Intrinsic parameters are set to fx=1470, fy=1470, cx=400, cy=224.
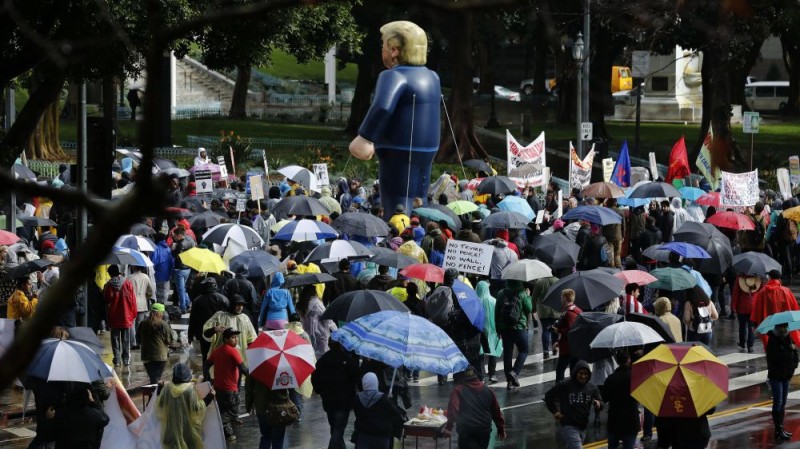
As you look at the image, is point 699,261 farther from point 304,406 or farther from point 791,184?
point 791,184

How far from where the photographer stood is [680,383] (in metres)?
11.6

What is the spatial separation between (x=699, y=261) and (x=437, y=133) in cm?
614

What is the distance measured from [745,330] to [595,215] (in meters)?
3.79

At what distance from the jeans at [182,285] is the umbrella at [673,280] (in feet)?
22.0

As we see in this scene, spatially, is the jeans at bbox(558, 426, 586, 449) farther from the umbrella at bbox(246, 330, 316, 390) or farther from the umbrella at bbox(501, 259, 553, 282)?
the umbrella at bbox(501, 259, 553, 282)

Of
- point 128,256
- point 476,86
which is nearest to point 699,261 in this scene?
point 128,256

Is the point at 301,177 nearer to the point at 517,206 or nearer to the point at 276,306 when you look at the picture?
the point at 517,206

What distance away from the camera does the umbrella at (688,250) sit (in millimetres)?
18844

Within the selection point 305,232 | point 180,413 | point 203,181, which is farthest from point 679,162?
point 180,413

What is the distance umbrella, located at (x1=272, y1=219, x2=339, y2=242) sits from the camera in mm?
19922

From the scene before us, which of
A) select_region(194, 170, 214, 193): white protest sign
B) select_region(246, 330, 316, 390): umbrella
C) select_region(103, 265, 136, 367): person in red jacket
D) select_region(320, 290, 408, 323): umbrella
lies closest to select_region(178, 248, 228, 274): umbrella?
select_region(103, 265, 136, 367): person in red jacket

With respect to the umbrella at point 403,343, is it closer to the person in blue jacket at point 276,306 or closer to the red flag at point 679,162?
the person in blue jacket at point 276,306

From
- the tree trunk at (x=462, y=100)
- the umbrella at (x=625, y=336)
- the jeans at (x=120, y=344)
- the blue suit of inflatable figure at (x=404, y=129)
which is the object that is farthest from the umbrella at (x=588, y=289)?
the tree trunk at (x=462, y=100)

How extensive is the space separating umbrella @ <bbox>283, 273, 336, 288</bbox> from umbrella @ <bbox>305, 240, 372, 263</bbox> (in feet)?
6.21
